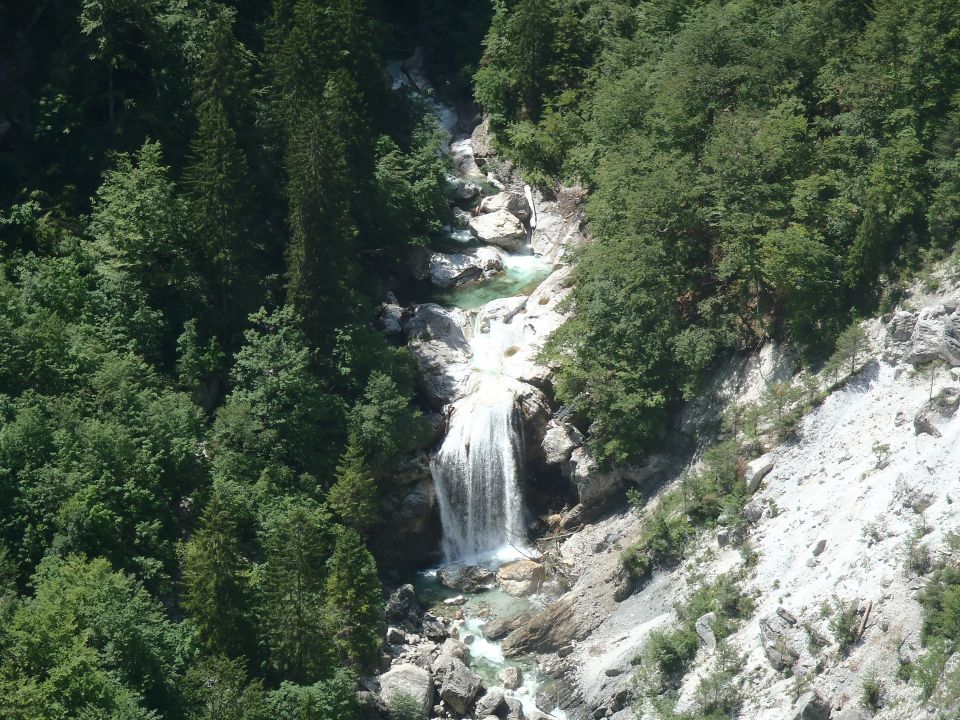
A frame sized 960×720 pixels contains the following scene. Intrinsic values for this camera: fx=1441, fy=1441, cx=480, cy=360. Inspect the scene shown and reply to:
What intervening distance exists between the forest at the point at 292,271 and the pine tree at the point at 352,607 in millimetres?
140

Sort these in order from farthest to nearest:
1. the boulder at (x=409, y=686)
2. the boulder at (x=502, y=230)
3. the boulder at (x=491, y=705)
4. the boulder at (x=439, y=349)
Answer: the boulder at (x=502, y=230)
the boulder at (x=439, y=349)
the boulder at (x=409, y=686)
the boulder at (x=491, y=705)

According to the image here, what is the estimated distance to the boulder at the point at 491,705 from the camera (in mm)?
56094

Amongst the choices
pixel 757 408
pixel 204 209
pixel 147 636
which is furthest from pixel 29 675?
pixel 757 408

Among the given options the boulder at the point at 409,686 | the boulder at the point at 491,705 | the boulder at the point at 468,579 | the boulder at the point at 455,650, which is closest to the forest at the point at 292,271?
the boulder at the point at 409,686

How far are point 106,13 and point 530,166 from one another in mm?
23367

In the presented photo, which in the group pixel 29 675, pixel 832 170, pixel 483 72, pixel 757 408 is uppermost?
pixel 483 72

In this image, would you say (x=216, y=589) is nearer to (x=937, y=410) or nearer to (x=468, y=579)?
(x=468, y=579)

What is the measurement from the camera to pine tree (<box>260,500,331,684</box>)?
179ft

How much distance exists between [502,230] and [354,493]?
68.1 feet

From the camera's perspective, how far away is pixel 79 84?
2741 inches

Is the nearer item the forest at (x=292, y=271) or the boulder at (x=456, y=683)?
the forest at (x=292, y=271)

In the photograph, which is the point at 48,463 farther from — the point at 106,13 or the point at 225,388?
the point at 106,13

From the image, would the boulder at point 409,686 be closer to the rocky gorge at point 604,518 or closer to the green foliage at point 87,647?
the rocky gorge at point 604,518

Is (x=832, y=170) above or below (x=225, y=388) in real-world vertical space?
above
